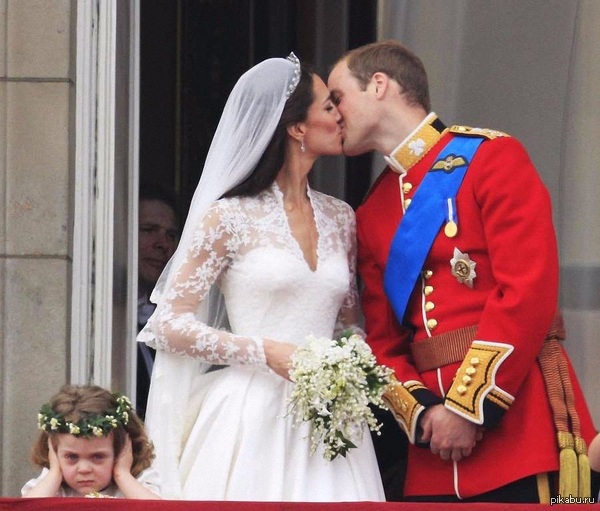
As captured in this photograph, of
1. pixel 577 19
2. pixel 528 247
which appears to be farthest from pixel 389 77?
pixel 577 19

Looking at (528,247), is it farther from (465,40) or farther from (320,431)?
(465,40)

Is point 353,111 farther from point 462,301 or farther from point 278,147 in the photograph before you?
point 462,301

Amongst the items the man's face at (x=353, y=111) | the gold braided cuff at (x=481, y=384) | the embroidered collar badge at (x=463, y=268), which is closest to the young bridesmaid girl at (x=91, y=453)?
the gold braided cuff at (x=481, y=384)

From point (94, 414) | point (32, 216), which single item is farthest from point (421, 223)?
point (32, 216)

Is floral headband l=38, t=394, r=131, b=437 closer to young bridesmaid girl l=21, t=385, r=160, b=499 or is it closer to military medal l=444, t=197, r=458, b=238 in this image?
young bridesmaid girl l=21, t=385, r=160, b=499

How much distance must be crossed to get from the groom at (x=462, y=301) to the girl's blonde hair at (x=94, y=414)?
0.69m

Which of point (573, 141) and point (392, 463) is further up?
point (573, 141)

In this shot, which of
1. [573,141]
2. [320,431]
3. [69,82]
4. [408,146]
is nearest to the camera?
[320,431]

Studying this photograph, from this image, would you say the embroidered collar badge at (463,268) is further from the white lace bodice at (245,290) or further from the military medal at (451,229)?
the white lace bodice at (245,290)

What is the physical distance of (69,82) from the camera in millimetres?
5816

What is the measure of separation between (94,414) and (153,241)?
54.8 inches

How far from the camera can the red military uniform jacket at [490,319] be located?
504 cm

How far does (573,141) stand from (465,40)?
1.63ft

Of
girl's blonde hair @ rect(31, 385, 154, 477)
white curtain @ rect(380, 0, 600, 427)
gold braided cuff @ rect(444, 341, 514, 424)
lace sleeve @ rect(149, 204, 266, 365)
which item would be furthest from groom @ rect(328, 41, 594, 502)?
white curtain @ rect(380, 0, 600, 427)
